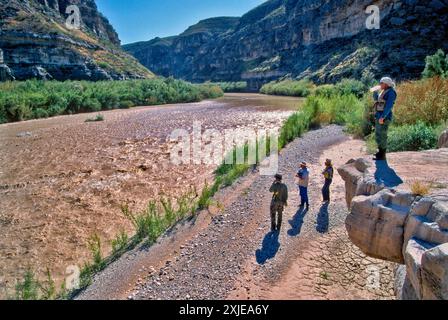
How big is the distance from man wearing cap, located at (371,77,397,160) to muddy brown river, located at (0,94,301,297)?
295 inches

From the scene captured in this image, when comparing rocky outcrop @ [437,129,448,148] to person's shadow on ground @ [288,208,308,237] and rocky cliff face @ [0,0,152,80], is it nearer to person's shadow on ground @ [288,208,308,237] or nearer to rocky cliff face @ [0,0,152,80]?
person's shadow on ground @ [288,208,308,237]

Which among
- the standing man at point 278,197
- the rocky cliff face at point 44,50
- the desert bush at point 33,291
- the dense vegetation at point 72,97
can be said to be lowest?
the desert bush at point 33,291

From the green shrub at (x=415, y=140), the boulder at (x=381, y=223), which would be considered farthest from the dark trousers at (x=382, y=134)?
the green shrub at (x=415, y=140)

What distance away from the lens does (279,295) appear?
592cm

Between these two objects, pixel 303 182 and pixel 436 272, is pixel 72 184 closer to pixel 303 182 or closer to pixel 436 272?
pixel 303 182

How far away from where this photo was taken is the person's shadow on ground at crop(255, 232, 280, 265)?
7.09m

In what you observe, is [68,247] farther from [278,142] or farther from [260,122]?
[260,122]

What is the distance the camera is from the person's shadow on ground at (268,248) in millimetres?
7094

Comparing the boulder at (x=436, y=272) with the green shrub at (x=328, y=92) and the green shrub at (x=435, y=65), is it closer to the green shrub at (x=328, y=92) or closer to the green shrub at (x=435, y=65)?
the green shrub at (x=435, y=65)

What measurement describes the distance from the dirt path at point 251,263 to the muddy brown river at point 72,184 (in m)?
2.16

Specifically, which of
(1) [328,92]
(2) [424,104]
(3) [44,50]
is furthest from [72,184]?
(3) [44,50]

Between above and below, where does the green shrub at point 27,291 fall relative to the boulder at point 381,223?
below
